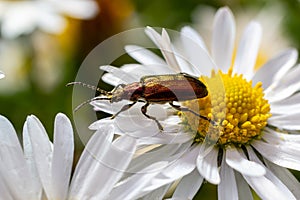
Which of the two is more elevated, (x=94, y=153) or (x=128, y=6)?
(x=128, y=6)

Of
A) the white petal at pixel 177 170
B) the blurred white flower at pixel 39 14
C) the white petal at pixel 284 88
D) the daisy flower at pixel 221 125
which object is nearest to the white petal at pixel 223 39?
the daisy flower at pixel 221 125

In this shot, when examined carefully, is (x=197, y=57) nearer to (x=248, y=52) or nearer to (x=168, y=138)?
(x=248, y=52)

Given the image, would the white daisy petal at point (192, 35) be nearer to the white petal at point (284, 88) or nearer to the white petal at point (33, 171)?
the white petal at point (284, 88)

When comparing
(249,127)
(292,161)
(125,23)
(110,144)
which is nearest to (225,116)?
(249,127)

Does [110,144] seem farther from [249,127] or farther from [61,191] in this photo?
[249,127]

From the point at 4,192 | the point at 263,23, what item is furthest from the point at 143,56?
the point at 263,23

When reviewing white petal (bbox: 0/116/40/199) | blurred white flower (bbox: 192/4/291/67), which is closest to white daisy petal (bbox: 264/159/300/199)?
white petal (bbox: 0/116/40/199)
